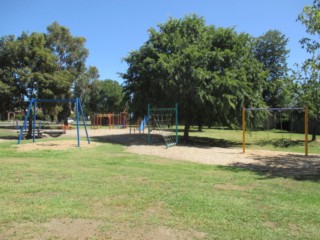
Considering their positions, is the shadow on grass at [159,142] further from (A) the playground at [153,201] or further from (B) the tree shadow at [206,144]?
(A) the playground at [153,201]

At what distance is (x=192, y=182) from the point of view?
862 cm

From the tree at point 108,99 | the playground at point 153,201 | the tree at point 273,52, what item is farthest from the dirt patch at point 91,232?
the tree at point 108,99

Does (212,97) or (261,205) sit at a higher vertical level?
(212,97)

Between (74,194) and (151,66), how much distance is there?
555 inches

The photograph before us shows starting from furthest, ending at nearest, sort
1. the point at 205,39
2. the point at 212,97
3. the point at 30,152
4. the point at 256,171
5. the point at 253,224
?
1. the point at 205,39
2. the point at 212,97
3. the point at 30,152
4. the point at 256,171
5. the point at 253,224

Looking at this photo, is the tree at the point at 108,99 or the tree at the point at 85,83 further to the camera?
the tree at the point at 108,99

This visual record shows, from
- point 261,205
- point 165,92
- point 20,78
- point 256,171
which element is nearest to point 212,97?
point 165,92

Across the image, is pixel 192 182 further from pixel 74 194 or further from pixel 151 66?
pixel 151 66

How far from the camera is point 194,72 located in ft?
65.2

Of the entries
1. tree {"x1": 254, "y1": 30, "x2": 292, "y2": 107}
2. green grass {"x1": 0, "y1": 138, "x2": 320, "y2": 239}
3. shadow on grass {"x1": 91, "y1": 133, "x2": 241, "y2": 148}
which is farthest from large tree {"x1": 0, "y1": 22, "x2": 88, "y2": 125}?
tree {"x1": 254, "y1": 30, "x2": 292, "y2": 107}

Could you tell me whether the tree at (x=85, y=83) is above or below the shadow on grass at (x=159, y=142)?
above

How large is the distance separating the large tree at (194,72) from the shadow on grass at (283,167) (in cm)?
640

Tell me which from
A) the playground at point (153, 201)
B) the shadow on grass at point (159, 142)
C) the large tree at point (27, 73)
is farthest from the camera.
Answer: the large tree at point (27, 73)

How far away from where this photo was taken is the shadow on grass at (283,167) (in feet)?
33.9
